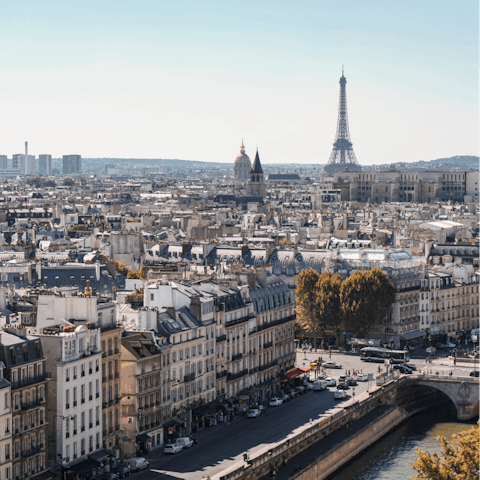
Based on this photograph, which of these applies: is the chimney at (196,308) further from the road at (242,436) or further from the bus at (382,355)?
the bus at (382,355)

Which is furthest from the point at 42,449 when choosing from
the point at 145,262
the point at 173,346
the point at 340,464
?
the point at 145,262

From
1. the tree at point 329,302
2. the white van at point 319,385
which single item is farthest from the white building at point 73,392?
the tree at point 329,302

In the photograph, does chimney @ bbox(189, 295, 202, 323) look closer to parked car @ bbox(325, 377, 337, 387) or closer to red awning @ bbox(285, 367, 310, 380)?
red awning @ bbox(285, 367, 310, 380)

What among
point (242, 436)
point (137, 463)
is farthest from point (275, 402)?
point (137, 463)

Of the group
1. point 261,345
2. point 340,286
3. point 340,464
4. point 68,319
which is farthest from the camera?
point 340,286

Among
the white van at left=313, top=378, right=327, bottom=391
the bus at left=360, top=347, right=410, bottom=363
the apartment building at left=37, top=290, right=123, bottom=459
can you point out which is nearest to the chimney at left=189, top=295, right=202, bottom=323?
the apartment building at left=37, top=290, right=123, bottom=459

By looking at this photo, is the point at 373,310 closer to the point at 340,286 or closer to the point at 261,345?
the point at 340,286
